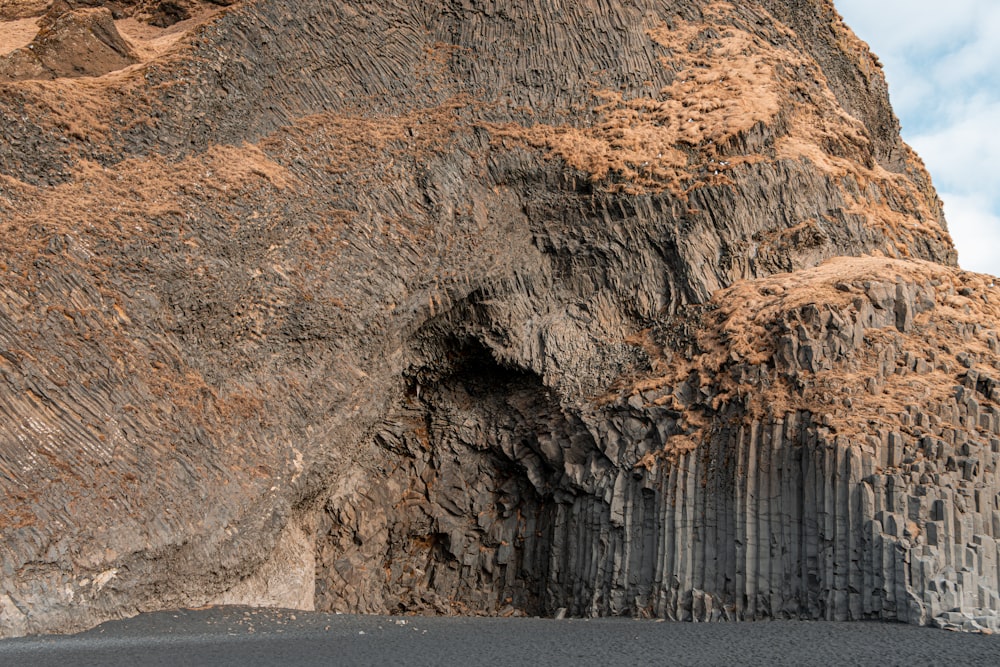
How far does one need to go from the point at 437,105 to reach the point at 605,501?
311 inches

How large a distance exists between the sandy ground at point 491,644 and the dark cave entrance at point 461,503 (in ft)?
10.2

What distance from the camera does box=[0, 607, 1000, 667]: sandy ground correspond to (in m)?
8.65

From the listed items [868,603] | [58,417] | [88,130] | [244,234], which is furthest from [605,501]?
[88,130]

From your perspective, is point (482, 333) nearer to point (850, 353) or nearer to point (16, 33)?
point (850, 353)

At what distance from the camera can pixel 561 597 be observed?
14.1m

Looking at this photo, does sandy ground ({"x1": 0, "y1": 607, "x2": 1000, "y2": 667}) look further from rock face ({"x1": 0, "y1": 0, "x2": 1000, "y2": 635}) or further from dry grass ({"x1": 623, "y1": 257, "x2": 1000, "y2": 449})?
dry grass ({"x1": 623, "y1": 257, "x2": 1000, "y2": 449})

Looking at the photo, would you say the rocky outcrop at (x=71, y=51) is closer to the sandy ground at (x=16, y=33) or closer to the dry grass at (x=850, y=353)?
the sandy ground at (x=16, y=33)

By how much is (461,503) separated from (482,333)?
300 cm

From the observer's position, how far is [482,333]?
15703 millimetres

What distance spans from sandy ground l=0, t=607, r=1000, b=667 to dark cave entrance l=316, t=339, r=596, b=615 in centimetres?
310

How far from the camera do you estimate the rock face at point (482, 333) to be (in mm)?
11391

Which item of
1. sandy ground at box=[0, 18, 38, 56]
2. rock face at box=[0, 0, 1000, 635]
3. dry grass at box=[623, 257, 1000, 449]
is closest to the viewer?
rock face at box=[0, 0, 1000, 635]

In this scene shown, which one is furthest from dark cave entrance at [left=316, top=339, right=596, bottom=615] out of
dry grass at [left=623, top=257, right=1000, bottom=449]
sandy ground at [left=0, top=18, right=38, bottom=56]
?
sandy ground at [left=0, top=18, right=38, bottom=56]

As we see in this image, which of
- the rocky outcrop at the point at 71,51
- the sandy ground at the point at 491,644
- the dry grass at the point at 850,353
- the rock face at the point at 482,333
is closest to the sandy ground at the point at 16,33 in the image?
the rocky outcrop at the point at 71,51
